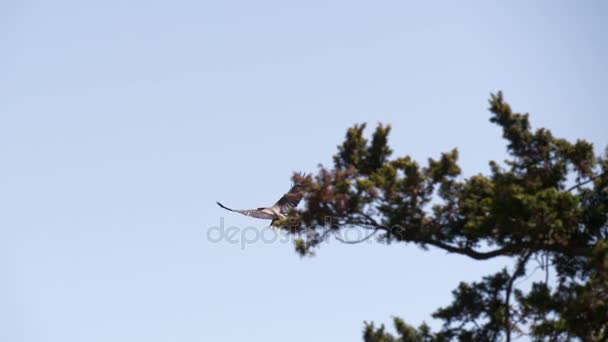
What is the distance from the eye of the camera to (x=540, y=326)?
1631 cm

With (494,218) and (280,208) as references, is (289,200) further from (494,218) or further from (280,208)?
(494,218)

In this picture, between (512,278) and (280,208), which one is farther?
(280,208)

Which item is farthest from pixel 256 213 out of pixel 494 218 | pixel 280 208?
pixel 494 218

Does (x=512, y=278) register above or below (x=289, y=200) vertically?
below

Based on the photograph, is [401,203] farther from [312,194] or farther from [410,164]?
[312,194]

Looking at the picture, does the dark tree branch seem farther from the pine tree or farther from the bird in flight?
the bird in flight

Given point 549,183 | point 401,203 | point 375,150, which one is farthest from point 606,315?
point 375,150

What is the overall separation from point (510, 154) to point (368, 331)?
468cm

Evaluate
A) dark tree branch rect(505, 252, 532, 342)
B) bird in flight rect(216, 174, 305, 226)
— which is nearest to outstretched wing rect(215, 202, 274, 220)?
bird in flight rect(216, 174, 305, 226)

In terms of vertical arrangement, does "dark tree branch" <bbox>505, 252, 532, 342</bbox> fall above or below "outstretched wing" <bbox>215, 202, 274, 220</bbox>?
below

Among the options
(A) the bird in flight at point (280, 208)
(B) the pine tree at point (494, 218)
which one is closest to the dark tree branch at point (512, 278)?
(B) the pine tree at point (494, 218)

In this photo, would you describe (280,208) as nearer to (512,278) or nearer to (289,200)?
(289,200)

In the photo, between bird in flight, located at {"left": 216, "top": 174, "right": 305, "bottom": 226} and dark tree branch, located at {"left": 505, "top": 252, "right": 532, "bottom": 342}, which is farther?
bird in flight, located at {"left": 216, "top": 174, "right": 305, "bottom": 226}

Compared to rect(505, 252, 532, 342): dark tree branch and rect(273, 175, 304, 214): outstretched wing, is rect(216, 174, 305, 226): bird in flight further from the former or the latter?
rect(505, 252, 532, 342): dark tree branch
